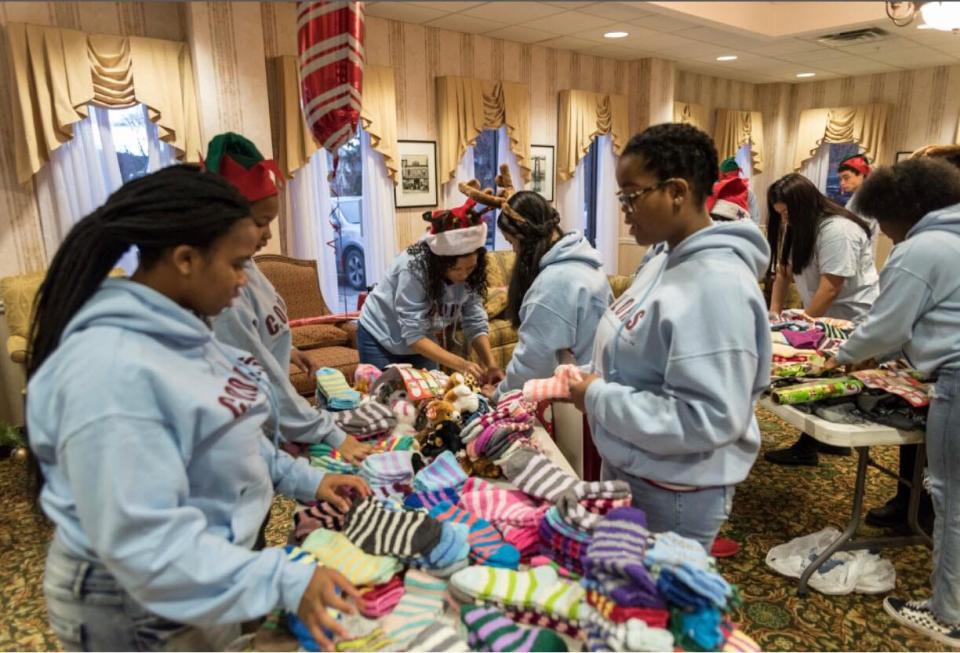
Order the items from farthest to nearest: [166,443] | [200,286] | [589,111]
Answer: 1. [589,111]
2. [200,286]
3. [166,443]

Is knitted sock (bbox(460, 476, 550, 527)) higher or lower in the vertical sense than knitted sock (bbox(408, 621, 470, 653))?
higher

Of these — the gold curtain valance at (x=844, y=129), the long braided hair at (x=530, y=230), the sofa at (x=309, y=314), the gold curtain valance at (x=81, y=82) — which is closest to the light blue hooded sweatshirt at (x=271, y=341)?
the long braided hair at (x=530, y=230)

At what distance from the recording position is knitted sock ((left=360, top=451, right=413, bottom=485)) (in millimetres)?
1533

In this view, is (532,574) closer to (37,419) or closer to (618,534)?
(618,534)

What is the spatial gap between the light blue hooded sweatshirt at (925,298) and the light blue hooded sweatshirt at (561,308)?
2.99 ft

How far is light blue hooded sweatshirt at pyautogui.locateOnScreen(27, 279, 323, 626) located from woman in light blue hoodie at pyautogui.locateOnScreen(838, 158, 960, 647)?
199 cm

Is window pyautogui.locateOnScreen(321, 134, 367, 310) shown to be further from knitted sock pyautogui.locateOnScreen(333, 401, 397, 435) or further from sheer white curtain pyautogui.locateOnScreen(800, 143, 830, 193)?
sheer white curtain pyautogui.locateOnScreen(800, 143, 830, 193)

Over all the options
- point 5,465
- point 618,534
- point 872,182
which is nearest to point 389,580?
point 618,534

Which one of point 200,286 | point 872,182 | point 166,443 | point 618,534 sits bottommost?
point 618,534

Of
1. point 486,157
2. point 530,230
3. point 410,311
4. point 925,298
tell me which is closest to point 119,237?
point 530,230

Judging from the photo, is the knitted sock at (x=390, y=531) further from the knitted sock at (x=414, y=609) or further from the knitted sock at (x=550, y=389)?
the knitted sock at (x=550, y=389)

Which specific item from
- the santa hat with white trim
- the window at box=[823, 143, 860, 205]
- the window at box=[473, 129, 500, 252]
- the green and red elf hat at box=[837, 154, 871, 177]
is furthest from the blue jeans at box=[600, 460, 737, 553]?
the window at box=[823, 143, 860, 205]

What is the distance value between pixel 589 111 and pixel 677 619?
6.83 metres

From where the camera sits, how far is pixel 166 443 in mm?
851
